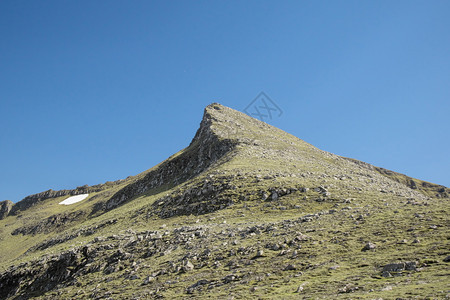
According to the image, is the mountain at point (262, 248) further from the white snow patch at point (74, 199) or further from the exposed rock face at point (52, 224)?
the white snow patch at point (74, 199)

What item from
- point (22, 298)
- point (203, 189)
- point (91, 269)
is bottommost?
point (22, 298)

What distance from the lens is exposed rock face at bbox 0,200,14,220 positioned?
591 feet

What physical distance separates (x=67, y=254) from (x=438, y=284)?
35.7 meters

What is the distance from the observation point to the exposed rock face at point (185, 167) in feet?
233

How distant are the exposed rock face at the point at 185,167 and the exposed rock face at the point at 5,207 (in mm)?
136594

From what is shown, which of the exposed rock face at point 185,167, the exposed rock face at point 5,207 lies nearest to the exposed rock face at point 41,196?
the exposed rock face at point 5,207

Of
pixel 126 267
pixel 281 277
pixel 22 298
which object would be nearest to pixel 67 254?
pixel 22 298

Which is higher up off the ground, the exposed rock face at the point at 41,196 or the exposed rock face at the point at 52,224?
the exposed rock face at the point at 41,196

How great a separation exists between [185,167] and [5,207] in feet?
597

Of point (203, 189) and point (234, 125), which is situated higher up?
point (234, 125)

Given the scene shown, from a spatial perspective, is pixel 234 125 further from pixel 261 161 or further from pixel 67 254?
pixel 67 254

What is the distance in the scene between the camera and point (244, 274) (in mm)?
16984

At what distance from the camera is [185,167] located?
3196 inches

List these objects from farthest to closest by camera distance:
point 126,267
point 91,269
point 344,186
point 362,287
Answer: point 344,186
point 91,269
point 126,267
point 362,287
